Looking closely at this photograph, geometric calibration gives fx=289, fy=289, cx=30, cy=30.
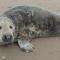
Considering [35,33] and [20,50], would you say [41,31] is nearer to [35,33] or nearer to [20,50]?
[35,33]

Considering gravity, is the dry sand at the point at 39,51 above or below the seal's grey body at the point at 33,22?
below

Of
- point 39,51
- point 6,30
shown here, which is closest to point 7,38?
point 6,30

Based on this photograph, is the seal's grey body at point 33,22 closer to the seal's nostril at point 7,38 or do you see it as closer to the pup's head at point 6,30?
the pup's head at point 6,30

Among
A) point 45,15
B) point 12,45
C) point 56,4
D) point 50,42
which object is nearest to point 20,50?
point 12,45

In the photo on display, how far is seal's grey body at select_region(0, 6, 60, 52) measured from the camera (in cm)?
464

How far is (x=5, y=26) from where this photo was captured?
4.50 m

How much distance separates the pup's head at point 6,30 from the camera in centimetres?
430

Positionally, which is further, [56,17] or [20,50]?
[56,17]

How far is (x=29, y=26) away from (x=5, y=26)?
1.37ft

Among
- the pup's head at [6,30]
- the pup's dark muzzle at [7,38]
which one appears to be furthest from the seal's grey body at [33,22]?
the pup's dark muzzle at [7,38]

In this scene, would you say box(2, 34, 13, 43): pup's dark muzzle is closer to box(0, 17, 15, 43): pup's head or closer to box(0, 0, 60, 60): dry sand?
box(0, 17, 15, 43): pup's head

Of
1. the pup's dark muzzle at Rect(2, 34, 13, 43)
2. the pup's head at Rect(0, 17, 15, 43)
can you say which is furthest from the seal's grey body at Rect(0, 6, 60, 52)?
the pup's dark muzzle at Rect(2, 34, 13, 43)

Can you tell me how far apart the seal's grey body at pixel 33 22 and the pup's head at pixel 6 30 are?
8 centimetres

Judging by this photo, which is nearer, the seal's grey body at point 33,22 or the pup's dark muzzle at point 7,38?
the pup's dark muzzle at point 7,38
